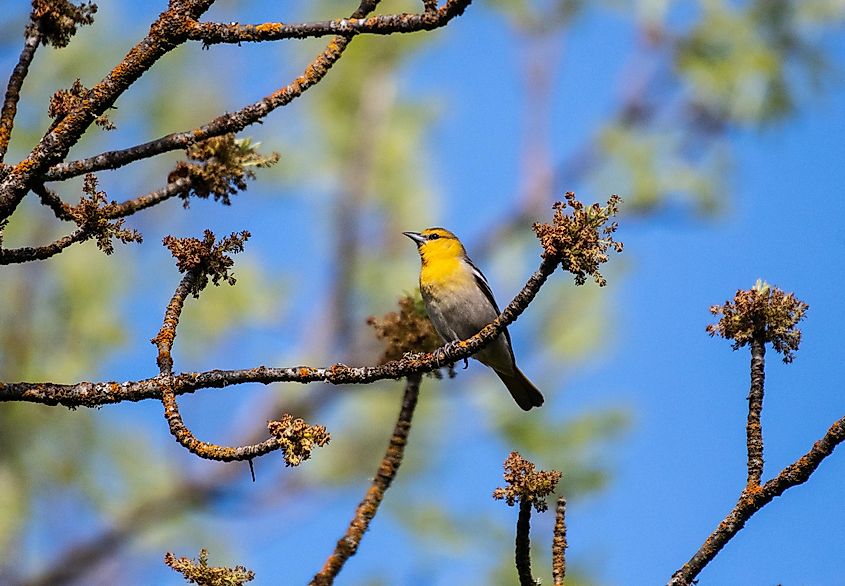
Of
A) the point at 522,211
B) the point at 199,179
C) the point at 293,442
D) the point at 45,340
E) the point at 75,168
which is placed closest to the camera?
the point at 293,442

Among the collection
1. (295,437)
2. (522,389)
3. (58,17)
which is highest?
(522,389)

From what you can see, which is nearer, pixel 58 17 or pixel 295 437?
pixel 295 437

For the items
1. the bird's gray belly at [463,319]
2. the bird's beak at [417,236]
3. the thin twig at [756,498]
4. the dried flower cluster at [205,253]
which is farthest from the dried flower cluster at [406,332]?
the bird's beak at [417,236]

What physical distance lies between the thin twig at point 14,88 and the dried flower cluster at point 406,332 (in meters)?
1.13

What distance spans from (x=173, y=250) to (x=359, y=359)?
3738mm

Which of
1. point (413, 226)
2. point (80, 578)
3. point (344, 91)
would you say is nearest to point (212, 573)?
point (80, 578)

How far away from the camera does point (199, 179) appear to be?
269 centimetres

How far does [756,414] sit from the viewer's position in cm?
211

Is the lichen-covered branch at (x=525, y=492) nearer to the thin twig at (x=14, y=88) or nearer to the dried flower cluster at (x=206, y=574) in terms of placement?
the dried flower cluster at (x=206, y=574)

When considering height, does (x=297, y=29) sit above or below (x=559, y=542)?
above

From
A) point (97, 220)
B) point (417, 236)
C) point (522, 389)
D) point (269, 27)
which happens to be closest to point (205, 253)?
point (97, 220)

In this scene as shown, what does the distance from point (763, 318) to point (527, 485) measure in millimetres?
656

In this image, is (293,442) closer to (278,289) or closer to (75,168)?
(75,168)

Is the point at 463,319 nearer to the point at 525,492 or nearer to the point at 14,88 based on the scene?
the point at 14,88
